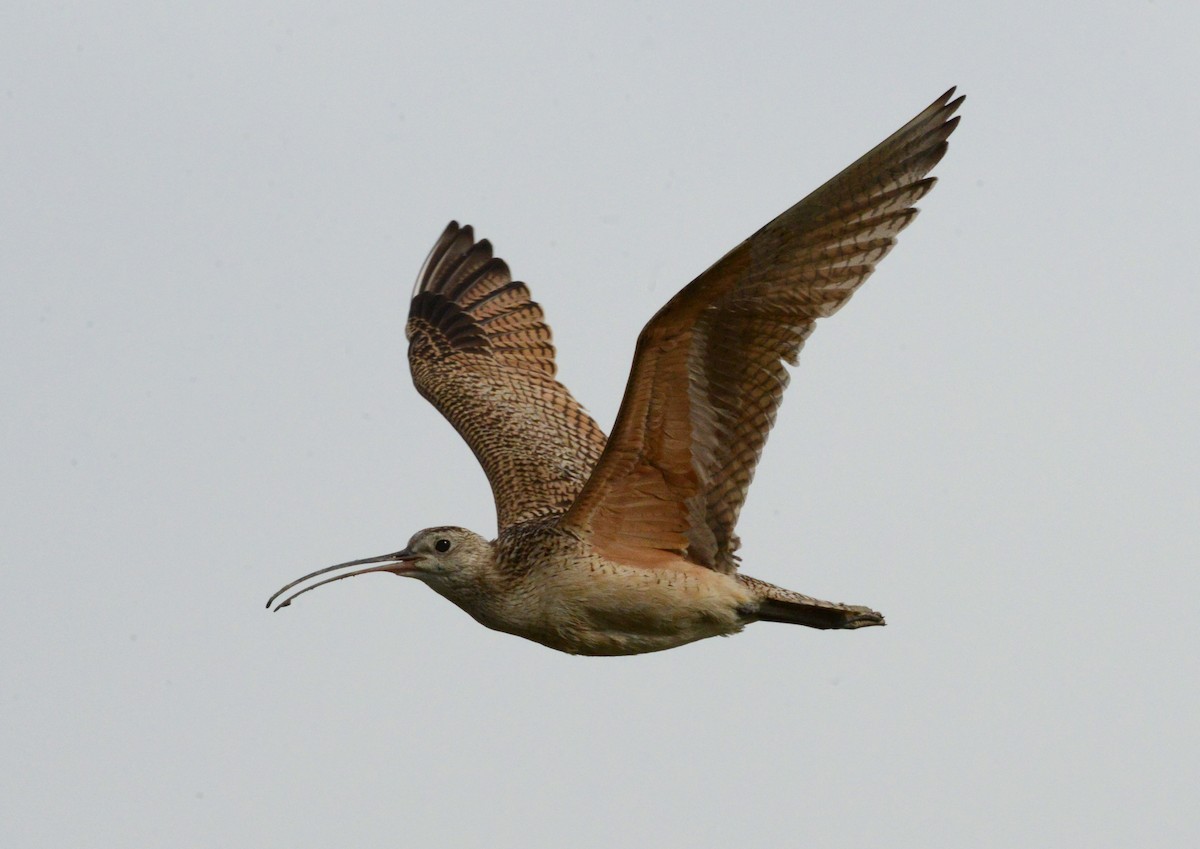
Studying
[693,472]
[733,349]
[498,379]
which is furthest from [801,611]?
[498,379]

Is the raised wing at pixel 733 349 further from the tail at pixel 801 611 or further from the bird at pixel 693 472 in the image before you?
the tail at pixel 801 611

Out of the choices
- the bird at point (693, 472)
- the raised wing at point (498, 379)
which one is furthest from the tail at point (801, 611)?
the raised wing at point (498, 379)

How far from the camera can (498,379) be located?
16000 mm

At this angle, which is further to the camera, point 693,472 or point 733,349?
point 693,472

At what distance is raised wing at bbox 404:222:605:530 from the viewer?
13.8 metres

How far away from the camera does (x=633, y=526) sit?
11727mm

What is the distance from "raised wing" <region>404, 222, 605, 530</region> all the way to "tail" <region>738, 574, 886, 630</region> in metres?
1.82

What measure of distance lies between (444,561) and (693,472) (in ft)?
5.39

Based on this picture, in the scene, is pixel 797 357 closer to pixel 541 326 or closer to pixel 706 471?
pixel 706 471

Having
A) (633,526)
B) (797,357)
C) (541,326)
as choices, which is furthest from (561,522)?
(541,326)

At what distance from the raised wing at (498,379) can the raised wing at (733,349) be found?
1475 mm

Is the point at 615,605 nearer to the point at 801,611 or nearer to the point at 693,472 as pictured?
the point at 693,472

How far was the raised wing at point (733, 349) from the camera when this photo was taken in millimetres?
10773

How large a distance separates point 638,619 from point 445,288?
6.56 m
